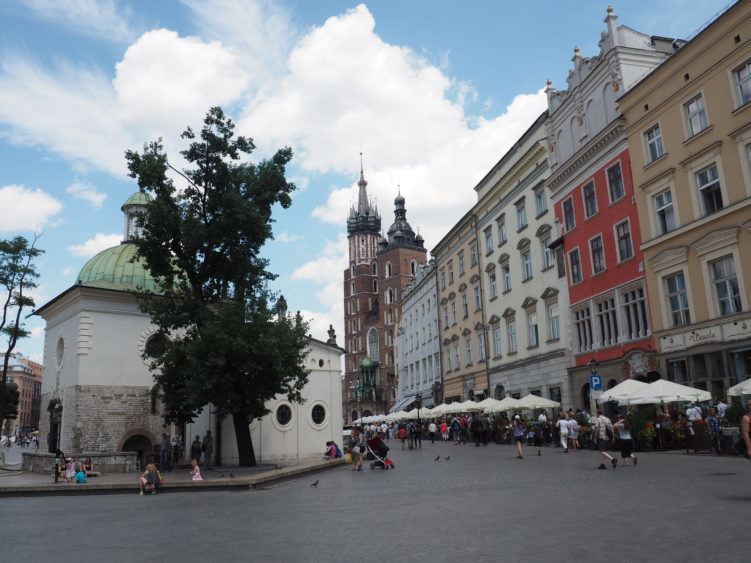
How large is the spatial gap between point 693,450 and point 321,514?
51.6 ft

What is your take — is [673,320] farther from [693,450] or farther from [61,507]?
[61,507]

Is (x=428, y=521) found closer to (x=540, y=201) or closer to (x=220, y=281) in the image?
(x=220, y=281)

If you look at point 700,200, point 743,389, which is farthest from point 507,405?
point 743,389

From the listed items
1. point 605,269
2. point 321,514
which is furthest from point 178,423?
point 605,269

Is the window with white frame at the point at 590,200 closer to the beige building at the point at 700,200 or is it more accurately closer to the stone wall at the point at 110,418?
the beige building at the point at 700,200

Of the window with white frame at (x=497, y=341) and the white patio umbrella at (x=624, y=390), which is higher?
the window with white frame at (x=497, y=341)

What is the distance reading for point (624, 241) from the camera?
30.3 m

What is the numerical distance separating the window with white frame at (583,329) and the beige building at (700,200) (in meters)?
5.39

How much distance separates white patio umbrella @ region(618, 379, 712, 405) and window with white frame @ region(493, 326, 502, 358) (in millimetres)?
21036

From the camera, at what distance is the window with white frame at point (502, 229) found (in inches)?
1722

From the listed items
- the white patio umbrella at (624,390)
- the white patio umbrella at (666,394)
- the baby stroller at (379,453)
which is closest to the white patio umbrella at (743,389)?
the white patio umbrella at (666,394)

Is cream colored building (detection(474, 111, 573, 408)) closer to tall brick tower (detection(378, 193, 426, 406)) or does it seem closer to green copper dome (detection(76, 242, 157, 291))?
green copper dome (detection(76, 242, 157, 291))

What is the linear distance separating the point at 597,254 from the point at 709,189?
7892 mm

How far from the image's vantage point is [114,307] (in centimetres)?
3225
